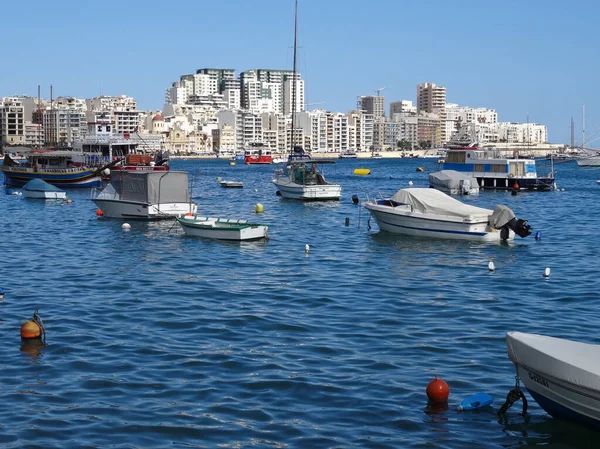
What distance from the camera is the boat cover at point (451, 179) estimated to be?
7688cm

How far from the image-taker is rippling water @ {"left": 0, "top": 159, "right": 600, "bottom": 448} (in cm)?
1394

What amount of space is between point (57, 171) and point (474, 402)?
7152 cm

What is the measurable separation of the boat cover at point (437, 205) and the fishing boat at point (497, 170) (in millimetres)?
44540

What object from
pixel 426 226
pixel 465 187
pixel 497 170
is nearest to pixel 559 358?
pixel 426 226

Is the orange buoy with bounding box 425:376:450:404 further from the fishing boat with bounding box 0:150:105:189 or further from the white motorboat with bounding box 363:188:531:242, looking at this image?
the fishing boat with bounding box 0:150:105:189

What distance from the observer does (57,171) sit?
266 feet

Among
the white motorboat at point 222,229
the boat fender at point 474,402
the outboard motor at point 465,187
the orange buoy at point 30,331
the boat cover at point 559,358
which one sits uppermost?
the outboard motor at point 465,187

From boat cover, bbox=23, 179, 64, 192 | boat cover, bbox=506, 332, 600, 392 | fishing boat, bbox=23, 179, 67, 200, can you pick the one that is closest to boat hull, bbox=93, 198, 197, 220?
fishing boat, bbox=23, 179, 67, 200

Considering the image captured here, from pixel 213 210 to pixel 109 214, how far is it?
44.4 feet

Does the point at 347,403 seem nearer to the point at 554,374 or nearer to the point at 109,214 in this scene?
the point at 554,374

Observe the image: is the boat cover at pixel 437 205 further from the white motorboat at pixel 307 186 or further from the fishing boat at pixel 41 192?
the fishing boat at pixel 41 192

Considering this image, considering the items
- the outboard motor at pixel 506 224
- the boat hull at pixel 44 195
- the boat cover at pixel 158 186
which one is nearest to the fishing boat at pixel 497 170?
the boat hull at pixel 44 195

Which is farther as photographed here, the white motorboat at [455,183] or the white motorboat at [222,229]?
the white motorboat at [455,183]

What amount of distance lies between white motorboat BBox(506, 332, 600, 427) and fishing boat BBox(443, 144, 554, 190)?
7005 centimetres
